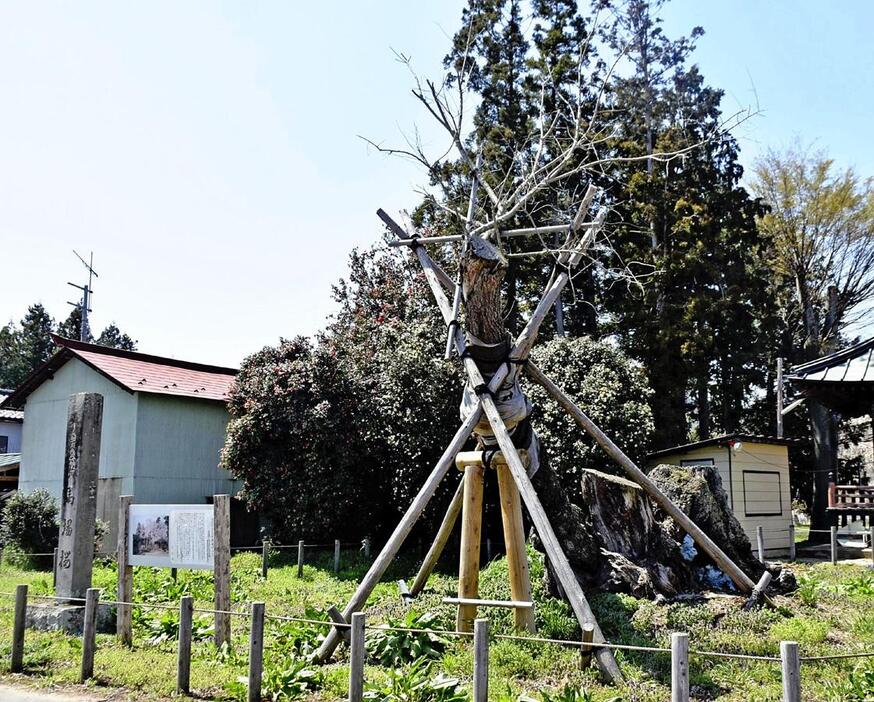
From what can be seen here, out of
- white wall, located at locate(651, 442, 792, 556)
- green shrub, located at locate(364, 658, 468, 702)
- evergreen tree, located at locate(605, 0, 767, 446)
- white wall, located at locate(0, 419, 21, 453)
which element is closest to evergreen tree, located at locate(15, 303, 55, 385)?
white wall, located at locate(0, 419, 21, 453)

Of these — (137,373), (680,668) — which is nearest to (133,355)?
(137,373)

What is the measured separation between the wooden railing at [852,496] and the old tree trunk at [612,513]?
5.99 meters

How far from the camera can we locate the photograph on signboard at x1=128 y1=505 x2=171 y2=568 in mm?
10195

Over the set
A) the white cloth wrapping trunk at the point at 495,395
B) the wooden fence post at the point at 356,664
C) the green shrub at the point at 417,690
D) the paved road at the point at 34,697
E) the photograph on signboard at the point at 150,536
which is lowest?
the paved road at the point at 34,697

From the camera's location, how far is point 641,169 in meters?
28.6

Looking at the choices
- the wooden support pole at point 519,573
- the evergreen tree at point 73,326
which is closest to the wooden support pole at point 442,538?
the wooden support pole at point 519,573

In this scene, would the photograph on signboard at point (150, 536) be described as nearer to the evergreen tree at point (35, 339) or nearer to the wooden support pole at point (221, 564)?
the wooden support pole at point (221, 564)

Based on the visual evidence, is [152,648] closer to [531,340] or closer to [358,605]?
[358,605]

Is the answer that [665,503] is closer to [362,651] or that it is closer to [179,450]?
[362,651]

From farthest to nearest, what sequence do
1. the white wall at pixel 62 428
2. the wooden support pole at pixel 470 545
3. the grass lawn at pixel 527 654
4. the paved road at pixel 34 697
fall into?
1. the white wall at pixel 62 428
2. the wooden support pole at pixel 470 545
3. the paved road at pixel 34 697
4. the grass lawn at pixel 527 654

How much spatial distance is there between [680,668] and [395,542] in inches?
155

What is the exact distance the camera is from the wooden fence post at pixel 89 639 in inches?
335

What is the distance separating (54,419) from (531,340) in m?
18.5

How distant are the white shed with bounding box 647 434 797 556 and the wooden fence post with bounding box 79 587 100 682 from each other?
14863mm
